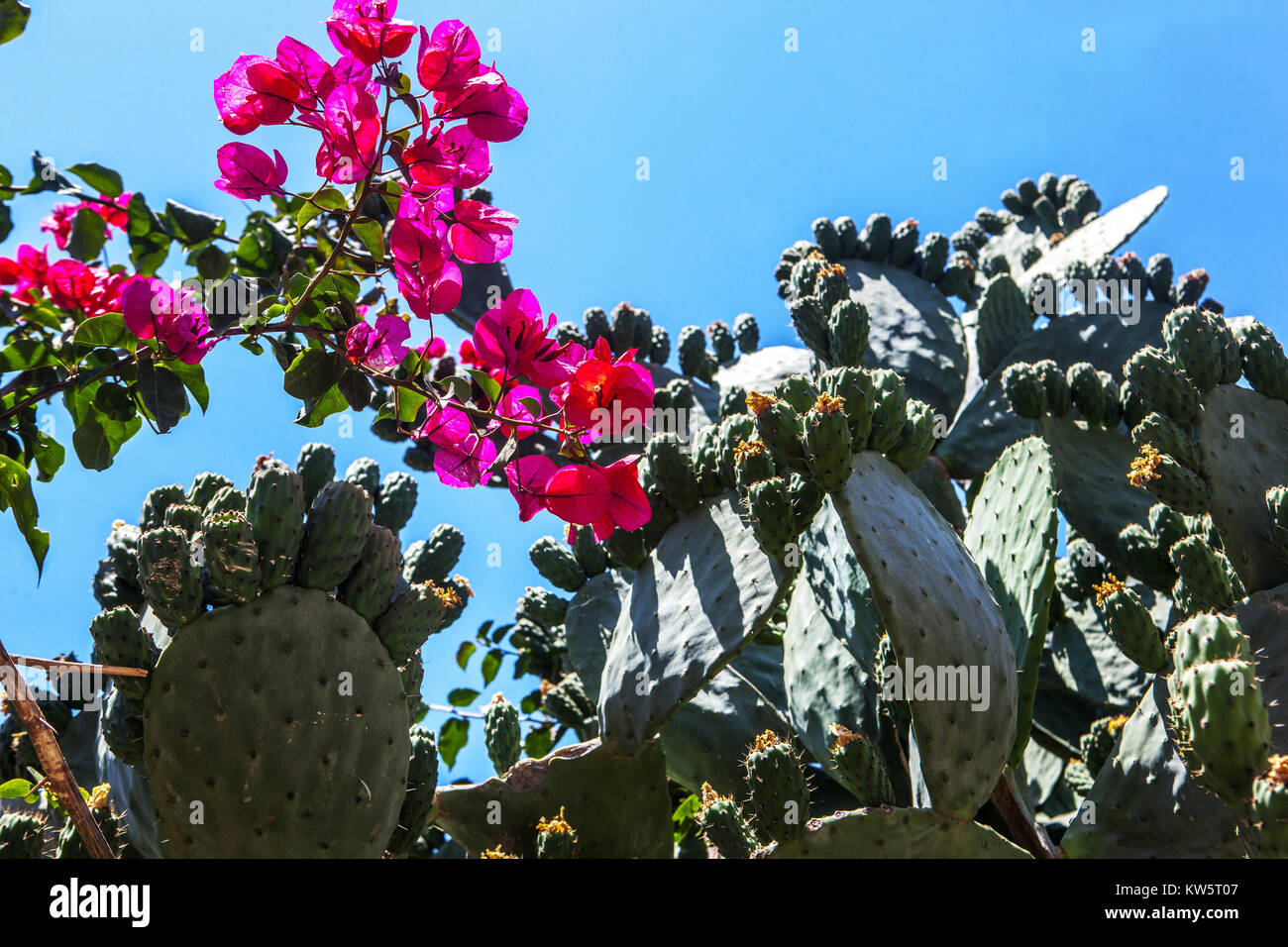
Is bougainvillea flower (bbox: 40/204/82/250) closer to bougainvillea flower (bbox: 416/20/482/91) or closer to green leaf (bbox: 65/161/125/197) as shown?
green leaf (bbox: 65/161/125/197)

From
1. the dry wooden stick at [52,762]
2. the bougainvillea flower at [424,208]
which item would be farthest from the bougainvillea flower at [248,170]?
A: the dry wooden stick at [52,762]

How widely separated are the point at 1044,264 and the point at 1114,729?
2.40 m

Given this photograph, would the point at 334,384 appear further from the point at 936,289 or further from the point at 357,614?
the point at 936,289

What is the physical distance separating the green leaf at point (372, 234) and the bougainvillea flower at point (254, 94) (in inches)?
6.0

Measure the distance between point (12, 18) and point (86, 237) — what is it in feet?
2.16

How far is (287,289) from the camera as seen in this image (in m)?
1.36

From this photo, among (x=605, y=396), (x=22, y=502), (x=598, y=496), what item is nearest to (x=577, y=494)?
(x=598, y=496)

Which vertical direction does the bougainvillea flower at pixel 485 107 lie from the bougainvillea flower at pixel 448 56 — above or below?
below

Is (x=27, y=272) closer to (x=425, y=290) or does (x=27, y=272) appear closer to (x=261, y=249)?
(x=261, y=249)

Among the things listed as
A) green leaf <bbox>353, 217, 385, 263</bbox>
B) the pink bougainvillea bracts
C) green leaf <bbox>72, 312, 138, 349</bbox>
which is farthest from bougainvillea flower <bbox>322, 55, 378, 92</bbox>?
green leaf <bbox>72, 312, 138, 349</bbox>

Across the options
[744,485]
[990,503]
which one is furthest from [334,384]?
[990,503]

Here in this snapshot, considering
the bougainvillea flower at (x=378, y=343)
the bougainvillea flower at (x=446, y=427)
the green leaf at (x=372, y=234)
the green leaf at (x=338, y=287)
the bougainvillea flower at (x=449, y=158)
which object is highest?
the bougainvillea flower at (x=449, y=158)

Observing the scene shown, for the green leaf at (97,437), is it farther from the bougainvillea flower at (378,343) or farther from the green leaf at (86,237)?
the green leaf at (86,237)

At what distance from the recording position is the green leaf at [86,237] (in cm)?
191
